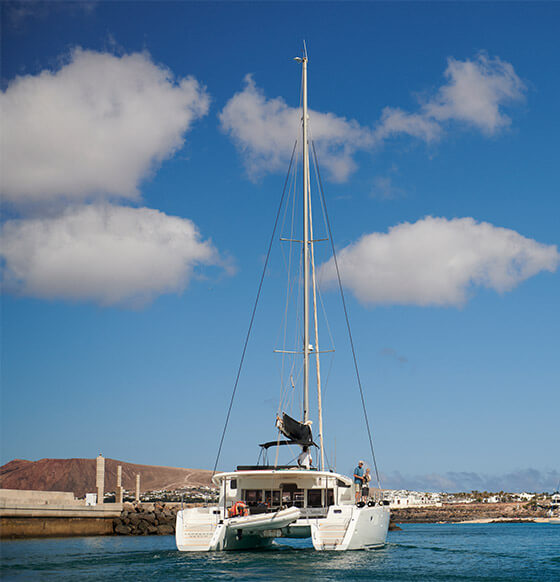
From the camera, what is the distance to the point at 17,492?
37.5 meters

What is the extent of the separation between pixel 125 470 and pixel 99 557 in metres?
148

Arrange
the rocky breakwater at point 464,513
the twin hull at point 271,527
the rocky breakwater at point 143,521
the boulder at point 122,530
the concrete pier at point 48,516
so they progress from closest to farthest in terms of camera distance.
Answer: the twin hull at point 271,527
the concrete pier at point 48,516
the boulder at point 122,530
the rocky breakwater at point 143,521
the rocky breakwater at point 464,513

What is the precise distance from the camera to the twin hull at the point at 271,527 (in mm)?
19438

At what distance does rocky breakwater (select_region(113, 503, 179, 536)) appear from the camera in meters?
45.2

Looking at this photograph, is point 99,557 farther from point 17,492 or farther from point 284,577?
point 17,492

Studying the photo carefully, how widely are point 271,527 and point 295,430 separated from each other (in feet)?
16.4

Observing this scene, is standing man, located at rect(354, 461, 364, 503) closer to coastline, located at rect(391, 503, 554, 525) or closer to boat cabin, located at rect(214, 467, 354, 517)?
boat cabin, located at rect(214, 467, 354, 517)

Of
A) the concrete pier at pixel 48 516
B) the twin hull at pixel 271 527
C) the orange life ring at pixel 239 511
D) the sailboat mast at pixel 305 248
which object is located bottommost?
the concrete pier at pixel 48 516

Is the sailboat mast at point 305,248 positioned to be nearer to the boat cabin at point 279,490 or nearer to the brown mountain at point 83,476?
the boat cabin at point 279,490

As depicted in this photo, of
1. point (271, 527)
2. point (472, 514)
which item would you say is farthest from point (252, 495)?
point (472, 514)

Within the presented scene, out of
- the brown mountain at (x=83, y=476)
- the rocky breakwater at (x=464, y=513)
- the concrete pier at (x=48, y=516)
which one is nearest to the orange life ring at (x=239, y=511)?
the concrete pier at (x=48, y=516)

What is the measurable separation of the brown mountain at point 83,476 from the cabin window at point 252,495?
131993 millimetres

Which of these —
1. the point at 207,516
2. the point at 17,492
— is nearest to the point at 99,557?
the point at 207,516

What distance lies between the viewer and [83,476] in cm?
16038
